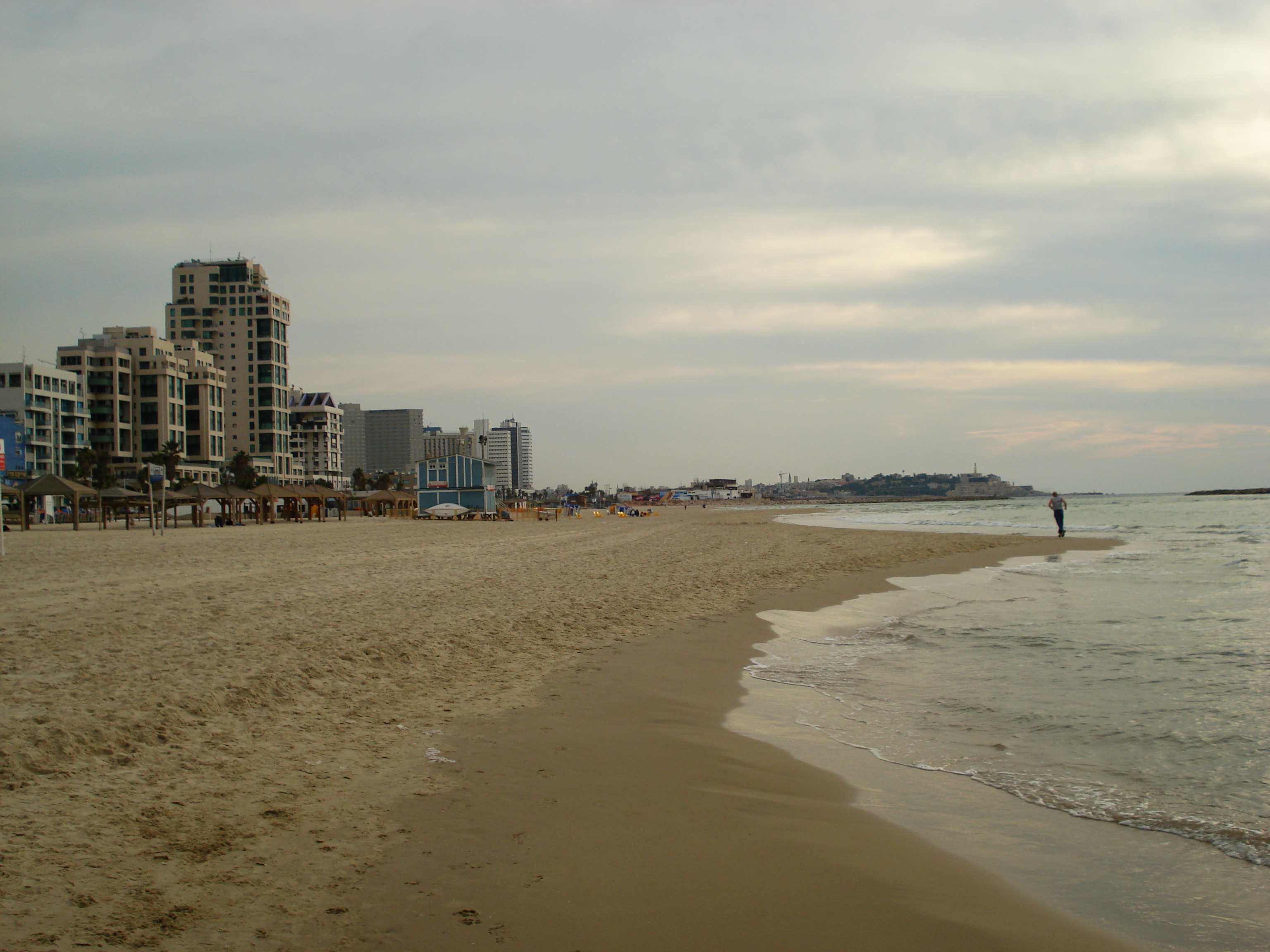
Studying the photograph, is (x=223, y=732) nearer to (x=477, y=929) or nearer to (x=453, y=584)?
(x=477, y=929)

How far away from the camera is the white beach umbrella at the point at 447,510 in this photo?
62.7 m

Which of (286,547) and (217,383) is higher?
(217,383)

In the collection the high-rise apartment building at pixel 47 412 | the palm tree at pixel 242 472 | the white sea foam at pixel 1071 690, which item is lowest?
the white sea foam at pixel 1071 690

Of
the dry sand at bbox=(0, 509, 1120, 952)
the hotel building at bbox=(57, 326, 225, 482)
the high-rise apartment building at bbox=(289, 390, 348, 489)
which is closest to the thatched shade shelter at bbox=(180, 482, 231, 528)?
the dry sand at bbox=(0, 509, 1120, 952)

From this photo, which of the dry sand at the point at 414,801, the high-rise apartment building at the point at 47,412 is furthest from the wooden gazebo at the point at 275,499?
the high-rise apartment building at the point at 47,412

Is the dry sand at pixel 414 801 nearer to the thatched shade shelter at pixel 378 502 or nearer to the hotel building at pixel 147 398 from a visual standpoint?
the thatched shade shelter at pixel 378 502

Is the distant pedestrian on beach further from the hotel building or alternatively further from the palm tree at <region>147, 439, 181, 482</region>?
the hotel building

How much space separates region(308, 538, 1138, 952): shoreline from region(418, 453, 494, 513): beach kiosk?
212ft

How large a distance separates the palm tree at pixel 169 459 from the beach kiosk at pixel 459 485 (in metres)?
32.4

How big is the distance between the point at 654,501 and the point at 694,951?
175 m

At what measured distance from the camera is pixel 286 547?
22.2 metres

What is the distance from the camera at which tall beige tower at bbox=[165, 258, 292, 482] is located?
119125 millimetres

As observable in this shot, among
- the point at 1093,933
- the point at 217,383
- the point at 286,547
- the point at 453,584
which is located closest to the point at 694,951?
the point at 1093,933

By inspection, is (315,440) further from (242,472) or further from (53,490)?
(53,490)
